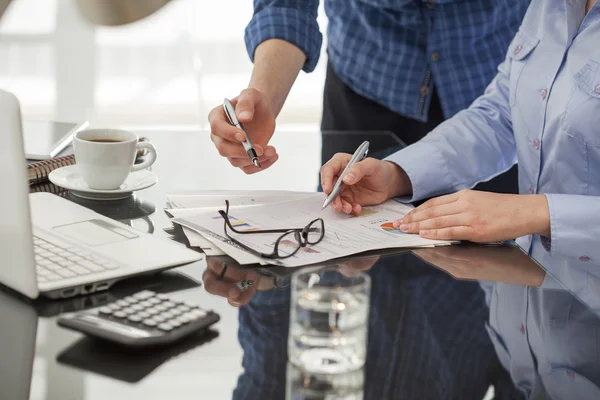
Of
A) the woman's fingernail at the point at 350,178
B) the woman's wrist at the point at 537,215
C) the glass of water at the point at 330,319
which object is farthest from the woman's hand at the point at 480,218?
the glass of water at the point at 330,319

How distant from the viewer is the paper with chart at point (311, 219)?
3.55 feet

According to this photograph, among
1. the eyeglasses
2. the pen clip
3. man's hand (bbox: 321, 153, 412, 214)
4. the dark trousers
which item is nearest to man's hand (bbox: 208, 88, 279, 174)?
the pen clip

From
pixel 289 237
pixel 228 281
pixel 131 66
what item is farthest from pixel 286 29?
pixel 131 66

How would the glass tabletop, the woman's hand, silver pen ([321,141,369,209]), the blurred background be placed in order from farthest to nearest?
the blurred background, silver pen ([321,141,369,209]), the woman's hand, the glass tabletop

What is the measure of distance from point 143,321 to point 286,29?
3.46 ft

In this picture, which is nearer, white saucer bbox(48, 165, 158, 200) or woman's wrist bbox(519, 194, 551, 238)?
woman's wrist bbox(519, 194, 551, 238)

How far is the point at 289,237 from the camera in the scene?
1.13m

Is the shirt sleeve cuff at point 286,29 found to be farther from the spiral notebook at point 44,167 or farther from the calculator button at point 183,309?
the calculator button at point 183,309

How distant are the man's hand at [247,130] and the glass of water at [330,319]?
0.67 metres

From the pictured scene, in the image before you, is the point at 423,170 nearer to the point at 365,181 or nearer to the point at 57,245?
the point at 365,181

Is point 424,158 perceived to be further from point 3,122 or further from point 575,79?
point 3,122

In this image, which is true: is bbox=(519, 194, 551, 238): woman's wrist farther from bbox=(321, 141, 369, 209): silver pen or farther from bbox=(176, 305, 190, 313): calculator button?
bbox=(176, 305, 190, 313): calculator button

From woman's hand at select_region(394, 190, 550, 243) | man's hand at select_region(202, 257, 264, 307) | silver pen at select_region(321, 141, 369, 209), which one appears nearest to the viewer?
man's hand at select_region(202, 257, 264, 307)

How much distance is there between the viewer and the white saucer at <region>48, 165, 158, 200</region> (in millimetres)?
1320
